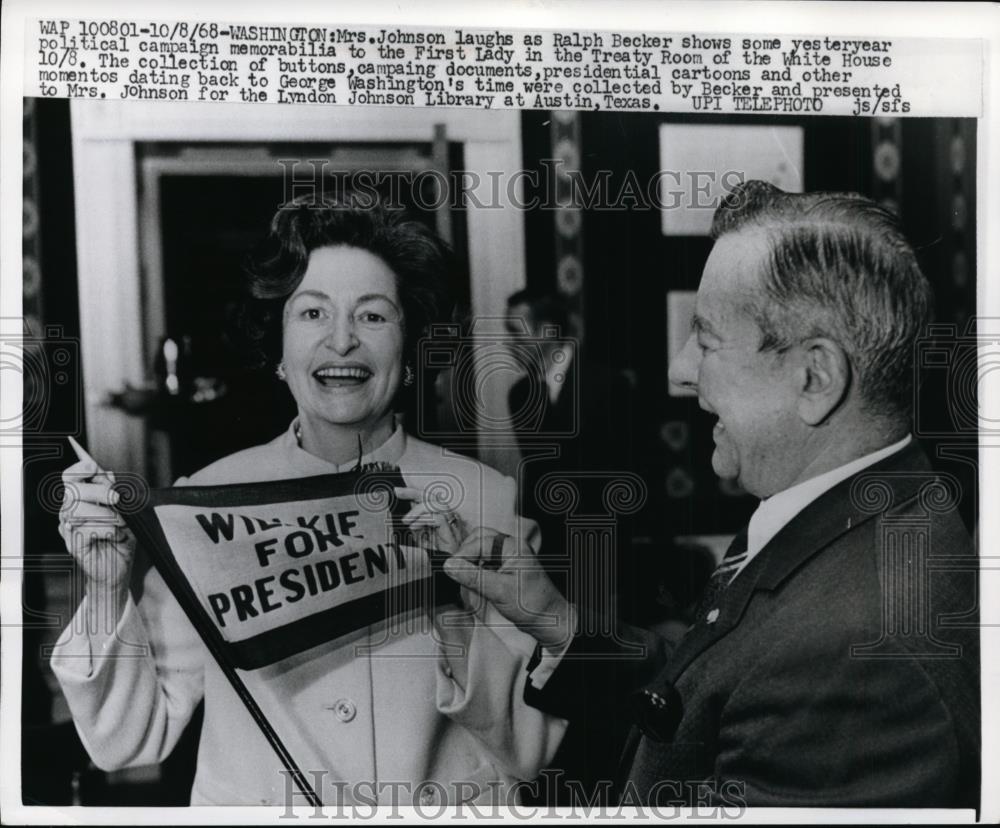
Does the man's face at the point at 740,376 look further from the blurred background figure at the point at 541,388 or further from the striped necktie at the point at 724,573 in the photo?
the blurred background figure at the point at 541,388

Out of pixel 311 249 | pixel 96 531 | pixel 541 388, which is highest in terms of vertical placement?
pixel 311 249

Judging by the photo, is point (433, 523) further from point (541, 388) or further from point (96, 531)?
point (96, 531)

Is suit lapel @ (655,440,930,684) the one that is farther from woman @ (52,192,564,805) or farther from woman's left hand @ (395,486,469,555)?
woman's left hand @ (395,486,469,555)

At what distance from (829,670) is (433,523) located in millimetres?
828

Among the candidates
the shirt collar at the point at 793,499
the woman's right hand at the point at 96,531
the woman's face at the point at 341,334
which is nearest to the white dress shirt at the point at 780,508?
the shirt collar at the point at 793,499

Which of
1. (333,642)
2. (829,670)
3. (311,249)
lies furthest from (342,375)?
(829,670)

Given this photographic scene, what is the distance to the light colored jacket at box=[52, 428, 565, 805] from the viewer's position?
7.06 feet

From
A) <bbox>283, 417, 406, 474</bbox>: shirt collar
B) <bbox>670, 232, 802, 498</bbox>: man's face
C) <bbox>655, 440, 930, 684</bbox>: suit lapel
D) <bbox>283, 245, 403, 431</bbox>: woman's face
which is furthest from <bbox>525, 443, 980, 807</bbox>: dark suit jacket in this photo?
<bbox>283, 245, 403, 431</bbox>: woman's face

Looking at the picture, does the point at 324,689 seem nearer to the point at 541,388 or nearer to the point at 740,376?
the point at 541,388

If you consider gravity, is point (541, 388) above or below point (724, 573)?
above

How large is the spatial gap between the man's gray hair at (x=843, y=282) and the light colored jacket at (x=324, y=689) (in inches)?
26.2

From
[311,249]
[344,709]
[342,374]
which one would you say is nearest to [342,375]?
[342,374]

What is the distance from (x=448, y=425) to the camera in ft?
7.10

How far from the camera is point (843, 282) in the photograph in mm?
2109
